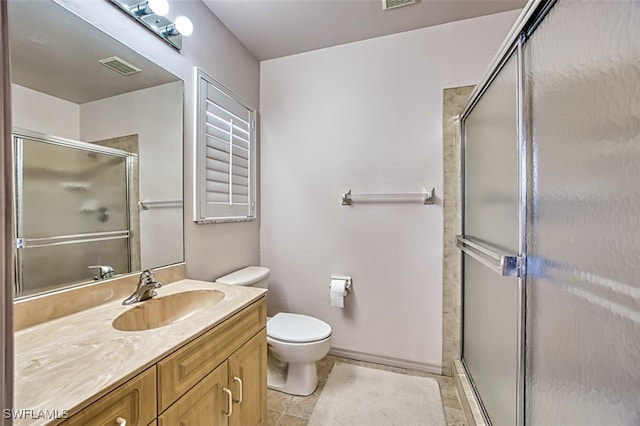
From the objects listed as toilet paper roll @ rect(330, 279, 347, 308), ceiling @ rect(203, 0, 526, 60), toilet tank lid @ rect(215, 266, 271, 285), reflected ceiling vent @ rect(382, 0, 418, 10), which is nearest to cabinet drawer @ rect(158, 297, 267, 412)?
toilet tank lid @ rect(215, 266, 271, 285)

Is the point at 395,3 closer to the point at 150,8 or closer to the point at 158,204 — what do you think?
the point at 150,8

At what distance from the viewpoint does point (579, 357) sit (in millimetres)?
706

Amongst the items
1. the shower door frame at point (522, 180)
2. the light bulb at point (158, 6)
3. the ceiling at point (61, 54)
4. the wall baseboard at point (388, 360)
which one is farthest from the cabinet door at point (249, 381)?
the light bulb at point (158, 6)

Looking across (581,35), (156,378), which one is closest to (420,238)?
(581,35)

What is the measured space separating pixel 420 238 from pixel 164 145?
67.7 inches

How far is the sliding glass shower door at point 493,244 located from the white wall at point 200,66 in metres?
1.55

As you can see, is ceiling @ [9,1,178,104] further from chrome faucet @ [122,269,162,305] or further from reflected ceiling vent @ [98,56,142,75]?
chrome faucet @ [122,269,162,305]

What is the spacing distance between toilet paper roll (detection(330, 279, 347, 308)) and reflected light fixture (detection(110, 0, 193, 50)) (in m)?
1.79

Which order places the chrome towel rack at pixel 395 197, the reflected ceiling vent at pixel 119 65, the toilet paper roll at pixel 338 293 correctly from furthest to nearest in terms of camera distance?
1. the toilet paper roll at pixel 338 293
2. the chrome towel rack at pixel 395 197
3. the reflected ceiling vent at pixel 119 65

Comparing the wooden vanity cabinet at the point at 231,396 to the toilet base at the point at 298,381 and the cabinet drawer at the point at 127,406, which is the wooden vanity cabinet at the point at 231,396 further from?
the toilet base at the point at 298,381

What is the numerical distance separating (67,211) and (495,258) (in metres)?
1.73

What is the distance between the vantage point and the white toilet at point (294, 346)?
1615mm

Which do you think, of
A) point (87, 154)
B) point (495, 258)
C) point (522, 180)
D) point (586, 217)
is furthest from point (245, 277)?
point (586, 217)

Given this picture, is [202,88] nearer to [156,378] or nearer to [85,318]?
[85,318]
